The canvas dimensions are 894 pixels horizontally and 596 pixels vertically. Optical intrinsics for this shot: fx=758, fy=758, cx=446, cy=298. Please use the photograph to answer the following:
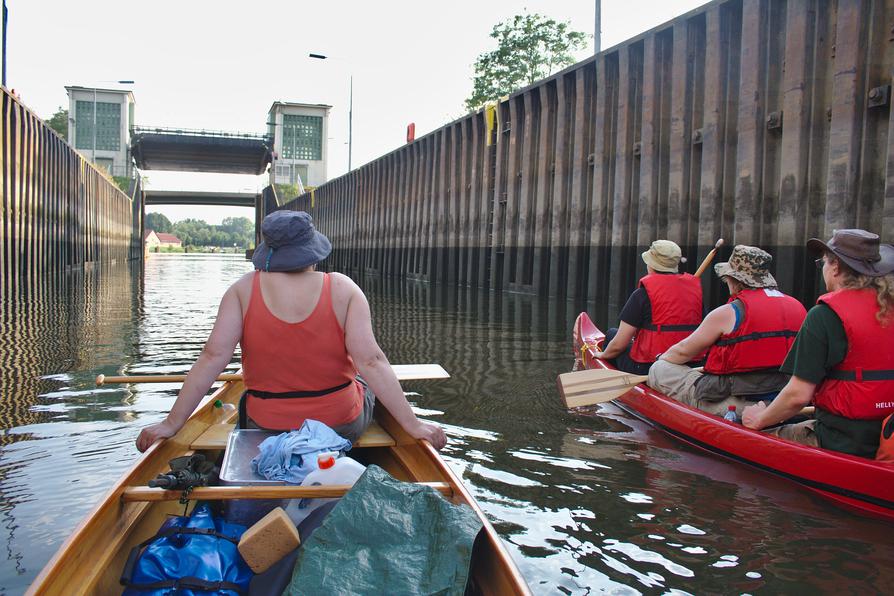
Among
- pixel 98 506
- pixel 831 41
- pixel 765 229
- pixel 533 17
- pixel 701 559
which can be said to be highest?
pixel 533 17

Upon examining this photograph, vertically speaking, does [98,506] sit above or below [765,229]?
below

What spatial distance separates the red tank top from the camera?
377cm

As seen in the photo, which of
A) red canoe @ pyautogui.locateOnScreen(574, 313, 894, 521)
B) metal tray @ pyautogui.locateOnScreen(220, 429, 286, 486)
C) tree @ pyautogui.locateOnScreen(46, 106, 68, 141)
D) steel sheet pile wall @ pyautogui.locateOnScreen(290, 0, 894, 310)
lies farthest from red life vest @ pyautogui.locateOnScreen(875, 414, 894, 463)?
tree @ pyautogui.locateOnScreen(46, 106, 68, 141)

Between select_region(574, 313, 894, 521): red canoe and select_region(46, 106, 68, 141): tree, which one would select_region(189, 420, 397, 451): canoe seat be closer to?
select_region(574, 313, 894, 521): red canoe

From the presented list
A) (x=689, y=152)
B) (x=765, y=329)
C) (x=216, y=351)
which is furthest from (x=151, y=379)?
(x=689, y=152)

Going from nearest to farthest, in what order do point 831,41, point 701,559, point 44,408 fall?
point 701,559 → point 44,408 → point 831,41

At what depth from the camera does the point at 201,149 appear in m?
75.6

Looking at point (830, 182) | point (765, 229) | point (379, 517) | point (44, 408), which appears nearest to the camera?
point (379, 517)

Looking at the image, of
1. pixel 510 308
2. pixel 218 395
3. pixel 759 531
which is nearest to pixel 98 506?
pixel 218 395

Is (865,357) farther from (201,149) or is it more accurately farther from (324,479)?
(201,149)

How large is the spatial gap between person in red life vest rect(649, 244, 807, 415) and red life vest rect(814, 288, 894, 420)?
3.76 feet

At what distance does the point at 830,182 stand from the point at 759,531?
27.7 feet

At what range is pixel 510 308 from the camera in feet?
57.8

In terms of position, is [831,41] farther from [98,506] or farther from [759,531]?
[98,506]
